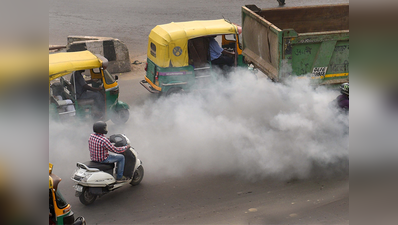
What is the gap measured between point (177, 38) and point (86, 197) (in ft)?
16.8

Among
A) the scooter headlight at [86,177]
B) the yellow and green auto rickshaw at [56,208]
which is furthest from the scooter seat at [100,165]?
the yellow and green auto rickshaw at [56,208]

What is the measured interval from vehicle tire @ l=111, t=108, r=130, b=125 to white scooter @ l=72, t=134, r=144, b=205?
278cm

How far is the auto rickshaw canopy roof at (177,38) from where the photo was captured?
1081 centimetres

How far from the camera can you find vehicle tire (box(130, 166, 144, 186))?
762 cm

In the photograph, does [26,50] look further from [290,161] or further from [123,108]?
[123,108]

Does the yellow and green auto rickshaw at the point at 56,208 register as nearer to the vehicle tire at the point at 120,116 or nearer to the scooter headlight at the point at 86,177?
the scooter headlight at the point at 86,177

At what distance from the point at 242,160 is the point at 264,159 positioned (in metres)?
0.43

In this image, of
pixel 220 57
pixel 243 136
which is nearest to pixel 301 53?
pixel 243 136

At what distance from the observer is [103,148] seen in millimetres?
7016

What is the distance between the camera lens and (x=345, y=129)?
8.18 meters

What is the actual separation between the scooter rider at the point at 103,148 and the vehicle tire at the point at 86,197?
48 centimetres

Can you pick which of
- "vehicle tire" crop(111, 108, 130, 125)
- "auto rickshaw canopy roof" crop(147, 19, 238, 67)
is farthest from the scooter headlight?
"auto rickshaw canopy roof" crop(147, 19, 238, 67)

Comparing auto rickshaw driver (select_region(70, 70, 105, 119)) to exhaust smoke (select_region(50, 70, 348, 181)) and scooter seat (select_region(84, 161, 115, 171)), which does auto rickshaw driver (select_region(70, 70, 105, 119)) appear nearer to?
exhaust smoke (select_region(50, 70, 348, 181))

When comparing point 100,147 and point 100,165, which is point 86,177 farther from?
point 100,147
